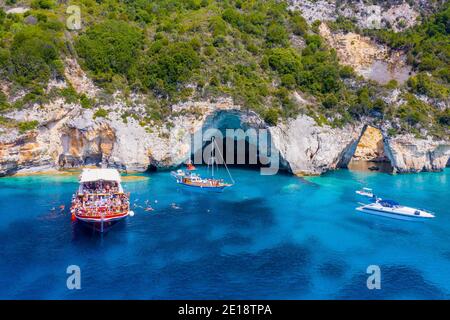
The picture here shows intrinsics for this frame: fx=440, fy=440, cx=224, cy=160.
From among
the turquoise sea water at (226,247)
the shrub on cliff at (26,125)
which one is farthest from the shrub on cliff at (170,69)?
the turquoise sea water at (226,247)

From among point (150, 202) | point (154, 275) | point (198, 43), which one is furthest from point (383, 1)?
point (154, 275)

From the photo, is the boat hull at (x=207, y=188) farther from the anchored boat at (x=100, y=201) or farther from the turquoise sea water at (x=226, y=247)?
the anchored boat at (x=100, y=201)

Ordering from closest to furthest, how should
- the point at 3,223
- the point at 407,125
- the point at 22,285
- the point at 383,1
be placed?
the point at 22,285 → the point at 3,223 → the point at 407,125 → the point at 383,1

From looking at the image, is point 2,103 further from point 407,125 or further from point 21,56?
point 407,125

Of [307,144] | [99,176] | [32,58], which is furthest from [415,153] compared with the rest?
[32,58]

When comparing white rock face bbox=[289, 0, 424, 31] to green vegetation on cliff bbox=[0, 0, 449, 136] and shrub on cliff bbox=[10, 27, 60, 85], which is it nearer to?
green vegetation on cliff bbox=[0, 0, 449, 136]

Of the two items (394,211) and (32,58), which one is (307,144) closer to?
(394,211)
